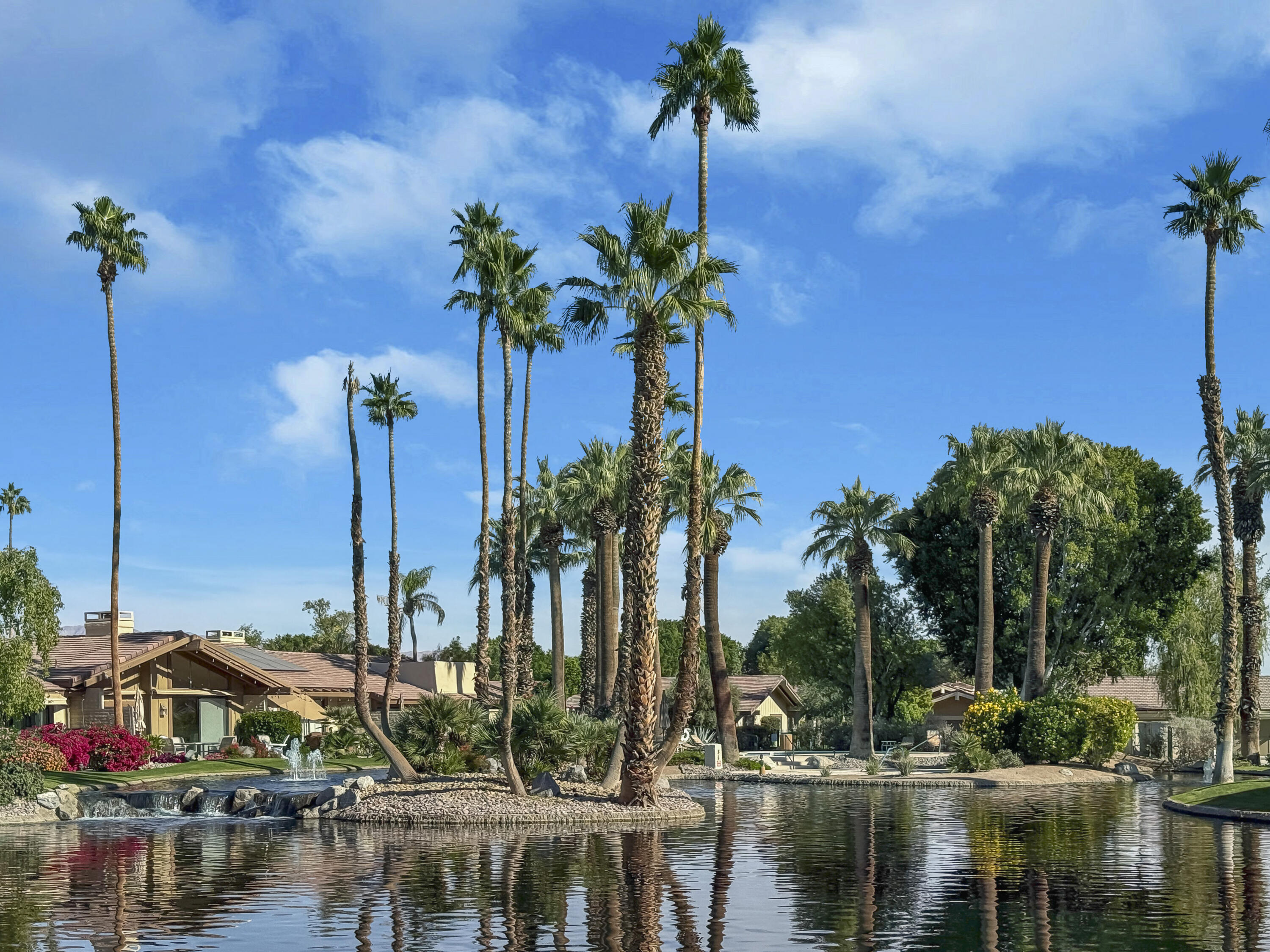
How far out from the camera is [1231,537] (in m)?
43.9

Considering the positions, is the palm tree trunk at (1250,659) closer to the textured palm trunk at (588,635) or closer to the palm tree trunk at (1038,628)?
the palm tree trunk at (1038,628)

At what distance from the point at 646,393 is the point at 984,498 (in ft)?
100.0

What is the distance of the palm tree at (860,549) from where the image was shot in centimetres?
6169

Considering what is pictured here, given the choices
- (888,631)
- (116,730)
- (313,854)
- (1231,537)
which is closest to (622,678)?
(116,730)

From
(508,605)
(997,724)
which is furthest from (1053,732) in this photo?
(508,605)

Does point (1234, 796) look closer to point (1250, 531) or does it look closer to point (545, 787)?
point (545, 787)

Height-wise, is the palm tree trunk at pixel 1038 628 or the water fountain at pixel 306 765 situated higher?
the palm tree trunk at pixel 1038 628

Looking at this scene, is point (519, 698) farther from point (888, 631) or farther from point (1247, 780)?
point (888, 631)

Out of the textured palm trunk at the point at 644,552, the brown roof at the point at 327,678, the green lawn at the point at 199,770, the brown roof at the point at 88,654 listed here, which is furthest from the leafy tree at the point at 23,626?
the textured palm trunk at the point at 644,552

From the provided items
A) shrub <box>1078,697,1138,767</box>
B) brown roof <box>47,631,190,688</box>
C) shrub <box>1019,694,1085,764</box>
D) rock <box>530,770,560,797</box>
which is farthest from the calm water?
brown roof <box>47,631,190,688</box>

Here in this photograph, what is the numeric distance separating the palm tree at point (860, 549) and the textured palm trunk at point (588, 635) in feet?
41.4

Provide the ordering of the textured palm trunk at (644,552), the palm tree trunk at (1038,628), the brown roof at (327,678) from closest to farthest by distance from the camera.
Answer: the textured palm trunk at (644,552)
the palm tree trunk at (1038,628)
the brown roof at (327,678)

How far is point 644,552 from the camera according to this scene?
3172 cm

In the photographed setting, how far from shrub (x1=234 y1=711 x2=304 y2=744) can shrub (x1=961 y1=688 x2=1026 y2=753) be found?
1110 inches
